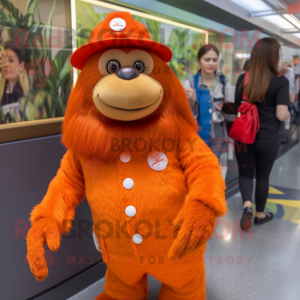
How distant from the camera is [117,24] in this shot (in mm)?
1211

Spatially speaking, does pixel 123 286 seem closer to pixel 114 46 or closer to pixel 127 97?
pixel 127 97

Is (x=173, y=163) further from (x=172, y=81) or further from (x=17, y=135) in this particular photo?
(x=17, y=135)

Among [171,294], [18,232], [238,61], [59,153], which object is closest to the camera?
[171,294]

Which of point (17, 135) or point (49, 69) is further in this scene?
point (49, 69)

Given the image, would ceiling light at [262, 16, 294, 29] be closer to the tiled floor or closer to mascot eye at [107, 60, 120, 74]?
the tiled floor

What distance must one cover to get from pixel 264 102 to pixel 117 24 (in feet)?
5.00

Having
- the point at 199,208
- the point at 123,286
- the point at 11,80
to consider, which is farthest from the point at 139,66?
the point at 123,286

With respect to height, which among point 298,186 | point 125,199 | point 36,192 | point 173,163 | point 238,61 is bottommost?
Answer: point 298,186

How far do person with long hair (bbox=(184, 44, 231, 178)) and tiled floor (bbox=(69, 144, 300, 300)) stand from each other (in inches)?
28.1

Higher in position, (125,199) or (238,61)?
(238,61)

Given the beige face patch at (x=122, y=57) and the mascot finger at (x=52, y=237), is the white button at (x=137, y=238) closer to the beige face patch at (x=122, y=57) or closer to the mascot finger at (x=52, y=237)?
the mascot finger at (x=52, y=237)

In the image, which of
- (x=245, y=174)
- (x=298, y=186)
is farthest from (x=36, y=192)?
(x=298, y=186)

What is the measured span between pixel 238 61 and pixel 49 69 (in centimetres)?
251

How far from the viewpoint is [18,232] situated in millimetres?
1598
